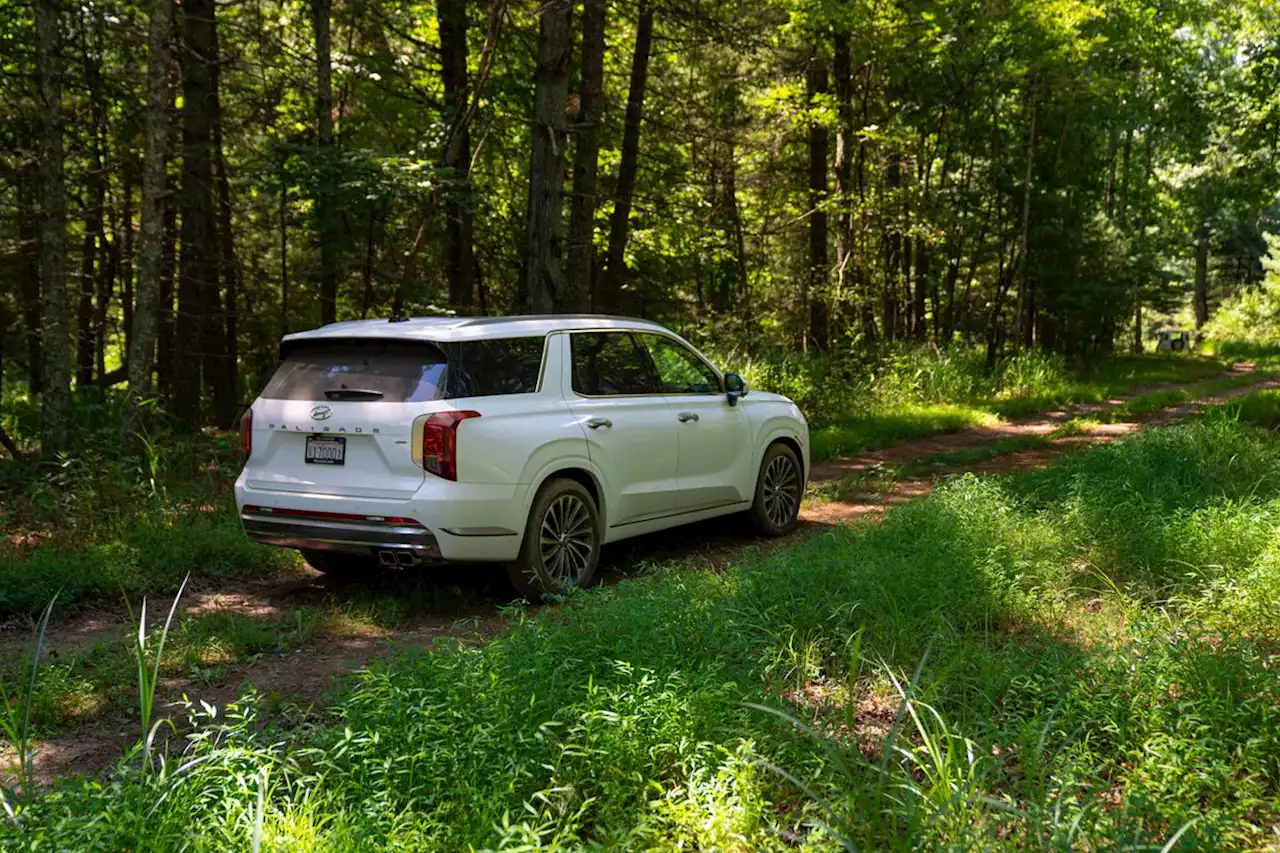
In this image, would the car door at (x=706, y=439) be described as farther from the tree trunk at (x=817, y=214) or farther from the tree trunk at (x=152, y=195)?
the tree trunk at (x=817, y=214)

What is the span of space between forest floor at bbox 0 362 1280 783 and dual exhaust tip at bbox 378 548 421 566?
0.37 meters

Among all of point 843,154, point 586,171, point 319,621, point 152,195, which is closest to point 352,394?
point 319,621

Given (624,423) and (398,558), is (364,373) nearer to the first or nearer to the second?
(398,558)

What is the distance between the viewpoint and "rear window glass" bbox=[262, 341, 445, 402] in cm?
627

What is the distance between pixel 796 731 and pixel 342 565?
4.68 m

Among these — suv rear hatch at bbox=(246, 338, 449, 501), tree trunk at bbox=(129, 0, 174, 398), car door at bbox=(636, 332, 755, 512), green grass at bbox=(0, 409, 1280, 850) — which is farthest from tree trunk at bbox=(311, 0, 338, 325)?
green grass at bbox=(0, 409, 1280, 850)

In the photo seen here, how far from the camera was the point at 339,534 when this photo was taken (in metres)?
6.27

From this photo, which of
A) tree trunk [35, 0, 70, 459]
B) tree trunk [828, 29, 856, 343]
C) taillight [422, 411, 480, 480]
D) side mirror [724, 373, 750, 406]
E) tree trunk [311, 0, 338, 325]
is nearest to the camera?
taillight [422, 411, 480, 480]

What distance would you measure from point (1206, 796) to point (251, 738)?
3.23 meters

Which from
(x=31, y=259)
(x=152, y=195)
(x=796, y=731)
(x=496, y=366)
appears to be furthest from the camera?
(x=31, y=259)

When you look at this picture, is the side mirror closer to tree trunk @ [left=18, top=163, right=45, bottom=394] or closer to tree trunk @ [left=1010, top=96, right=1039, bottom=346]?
tree trunk @ [left=18, top=163, right=45, bottom=394]

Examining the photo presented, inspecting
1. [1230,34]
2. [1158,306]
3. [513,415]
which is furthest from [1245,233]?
[513,415]

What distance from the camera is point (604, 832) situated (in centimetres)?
310

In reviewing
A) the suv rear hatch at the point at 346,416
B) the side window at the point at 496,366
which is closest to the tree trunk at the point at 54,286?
the suv rear hatch at the point at 346,416
